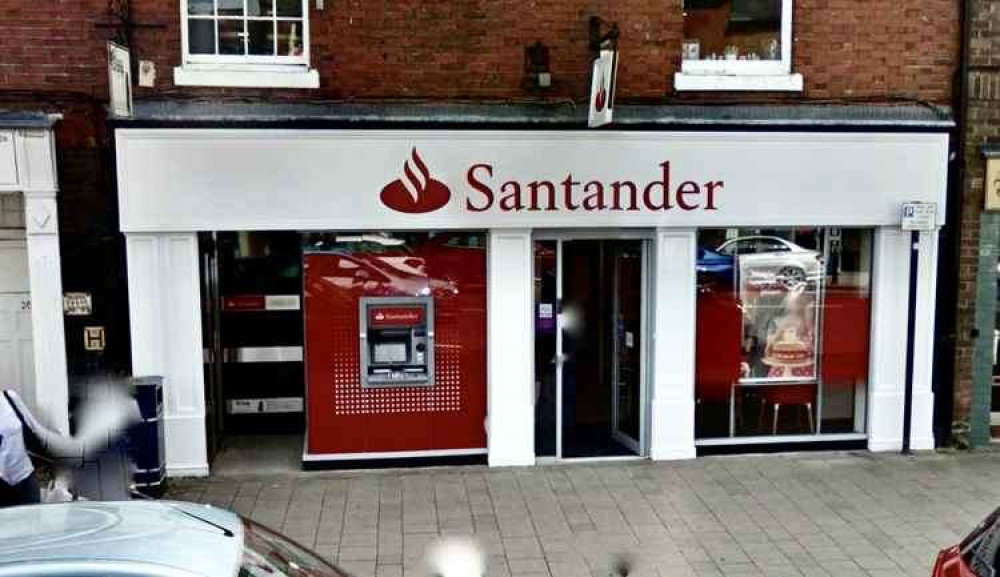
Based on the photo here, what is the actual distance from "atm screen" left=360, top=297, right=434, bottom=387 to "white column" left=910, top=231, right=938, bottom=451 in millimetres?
4971

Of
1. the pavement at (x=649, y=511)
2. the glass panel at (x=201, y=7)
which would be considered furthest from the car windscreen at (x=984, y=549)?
the glass panel at (x=201, y=7)

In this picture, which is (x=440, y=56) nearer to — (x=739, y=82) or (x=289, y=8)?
(x=289, y=8)

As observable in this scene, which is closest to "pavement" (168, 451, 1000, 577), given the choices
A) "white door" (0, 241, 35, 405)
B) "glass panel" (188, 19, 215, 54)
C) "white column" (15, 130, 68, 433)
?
"white column" (15, 130, 68, 433)

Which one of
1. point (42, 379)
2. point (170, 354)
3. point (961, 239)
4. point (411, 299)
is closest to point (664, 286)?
point (411, 299)

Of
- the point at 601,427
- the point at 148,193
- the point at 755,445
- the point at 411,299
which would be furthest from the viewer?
the point at 601,427

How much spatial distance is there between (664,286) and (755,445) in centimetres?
197

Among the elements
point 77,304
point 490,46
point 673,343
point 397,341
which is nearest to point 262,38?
point 490,46

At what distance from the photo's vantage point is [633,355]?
29.6 ft

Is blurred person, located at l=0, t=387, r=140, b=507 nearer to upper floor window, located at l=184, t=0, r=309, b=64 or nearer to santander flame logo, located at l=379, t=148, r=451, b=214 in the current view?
santander flame logo, located at l=379, t=148, r=451, b=214

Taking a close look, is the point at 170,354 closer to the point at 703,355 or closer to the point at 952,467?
the point at 703,355

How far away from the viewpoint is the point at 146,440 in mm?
7445

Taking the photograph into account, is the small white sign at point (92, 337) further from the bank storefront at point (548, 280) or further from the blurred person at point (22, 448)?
the blurred person at point (22, 448)

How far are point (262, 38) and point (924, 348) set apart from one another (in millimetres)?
7291

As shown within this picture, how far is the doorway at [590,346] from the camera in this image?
870 centimetres
